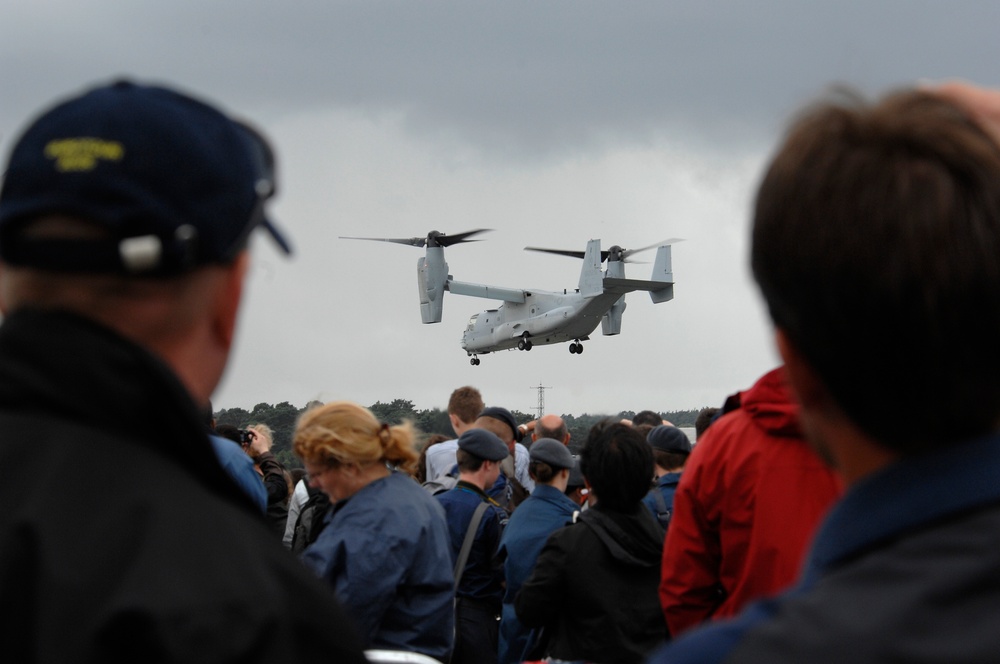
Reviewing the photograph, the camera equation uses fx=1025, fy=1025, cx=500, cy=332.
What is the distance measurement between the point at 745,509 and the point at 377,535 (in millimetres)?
1953

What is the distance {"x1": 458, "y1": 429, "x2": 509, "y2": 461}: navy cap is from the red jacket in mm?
3075

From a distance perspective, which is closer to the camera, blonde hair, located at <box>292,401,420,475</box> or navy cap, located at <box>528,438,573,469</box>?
blonde hair, located at <box>292,401,420,475</box>

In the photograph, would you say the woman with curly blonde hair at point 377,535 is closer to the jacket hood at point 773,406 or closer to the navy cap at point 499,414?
the jacket hood at point 773,406

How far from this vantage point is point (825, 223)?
132cm

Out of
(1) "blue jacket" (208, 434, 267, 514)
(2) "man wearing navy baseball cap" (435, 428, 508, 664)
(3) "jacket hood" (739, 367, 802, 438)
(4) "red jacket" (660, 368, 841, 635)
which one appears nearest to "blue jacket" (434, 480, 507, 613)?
(2) "man wearing navy baseball cap" (435, 428, 508, 664)

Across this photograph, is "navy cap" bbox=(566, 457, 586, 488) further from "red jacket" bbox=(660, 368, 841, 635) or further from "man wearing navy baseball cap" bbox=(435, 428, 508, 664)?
"red jacket" bbox=(660, 368, 841, 635)

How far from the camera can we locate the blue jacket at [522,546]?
6.66 metres

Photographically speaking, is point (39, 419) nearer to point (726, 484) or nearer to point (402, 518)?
point (726, 484)

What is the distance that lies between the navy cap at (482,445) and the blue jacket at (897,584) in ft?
20.2

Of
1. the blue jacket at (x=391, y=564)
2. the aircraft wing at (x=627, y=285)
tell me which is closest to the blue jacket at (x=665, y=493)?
the blue jacket at (x=391, y=564)

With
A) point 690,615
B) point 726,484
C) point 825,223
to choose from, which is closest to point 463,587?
point 690,615

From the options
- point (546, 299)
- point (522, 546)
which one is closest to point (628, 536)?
point (522, 546)

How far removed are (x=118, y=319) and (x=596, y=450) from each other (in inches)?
178

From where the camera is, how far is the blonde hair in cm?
529
